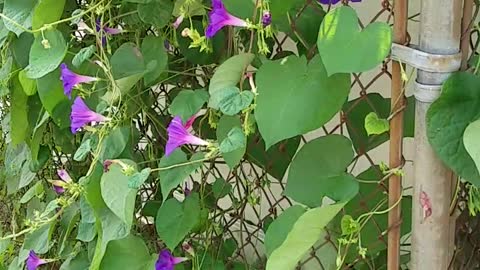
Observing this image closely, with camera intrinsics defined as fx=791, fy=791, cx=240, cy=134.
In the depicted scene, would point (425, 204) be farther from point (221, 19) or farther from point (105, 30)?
point (105, 30)

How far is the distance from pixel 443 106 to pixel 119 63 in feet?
1.57

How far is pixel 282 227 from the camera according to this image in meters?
0.87

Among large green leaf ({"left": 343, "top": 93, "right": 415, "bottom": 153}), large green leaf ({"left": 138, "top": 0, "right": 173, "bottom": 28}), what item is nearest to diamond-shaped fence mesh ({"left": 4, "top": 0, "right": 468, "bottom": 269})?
large green leaf ({"left": 343, "top": 93, "right": 415, "bottom": 153})

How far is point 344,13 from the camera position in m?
0.75

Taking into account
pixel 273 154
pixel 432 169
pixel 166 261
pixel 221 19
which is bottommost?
pixel 166 261

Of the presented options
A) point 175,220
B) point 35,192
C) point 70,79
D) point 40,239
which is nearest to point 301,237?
point 175,220

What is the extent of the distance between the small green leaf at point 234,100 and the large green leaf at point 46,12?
0.32 meters

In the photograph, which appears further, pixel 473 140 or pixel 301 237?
pixel 301 237

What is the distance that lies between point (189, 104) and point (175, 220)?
17cm

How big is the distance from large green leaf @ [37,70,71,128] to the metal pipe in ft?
1.76

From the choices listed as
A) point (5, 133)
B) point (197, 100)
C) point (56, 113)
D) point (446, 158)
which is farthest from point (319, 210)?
point (5, 133)

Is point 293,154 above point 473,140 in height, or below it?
below

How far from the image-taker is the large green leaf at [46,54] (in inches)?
40.9

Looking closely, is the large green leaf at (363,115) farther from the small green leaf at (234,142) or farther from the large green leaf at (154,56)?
the large green leaf at (154,56)
